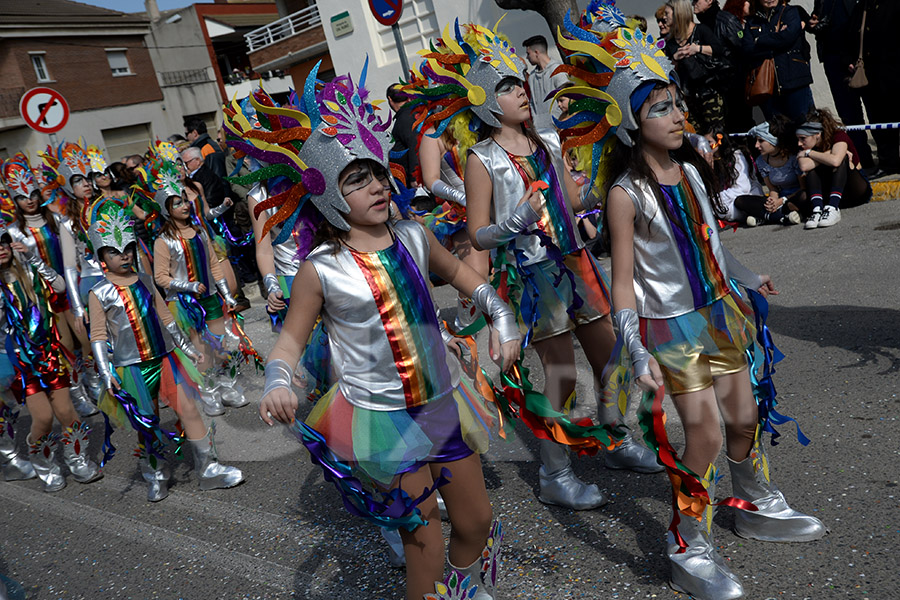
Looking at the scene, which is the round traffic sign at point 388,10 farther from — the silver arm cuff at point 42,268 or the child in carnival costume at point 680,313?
the child in carnival costume at point 680,313

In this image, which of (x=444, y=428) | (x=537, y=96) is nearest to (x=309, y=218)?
(x=444, y=428)

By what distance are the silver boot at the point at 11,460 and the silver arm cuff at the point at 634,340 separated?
16.5 ft

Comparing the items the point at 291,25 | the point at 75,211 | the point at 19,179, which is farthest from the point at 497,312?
the point at 291,25

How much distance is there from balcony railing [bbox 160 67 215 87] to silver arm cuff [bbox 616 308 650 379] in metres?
36.9

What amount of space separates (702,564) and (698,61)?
6769 mm

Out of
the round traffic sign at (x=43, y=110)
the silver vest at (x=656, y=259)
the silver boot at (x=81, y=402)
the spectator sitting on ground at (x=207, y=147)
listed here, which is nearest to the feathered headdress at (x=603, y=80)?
the silver vest at (x=656, y=259)

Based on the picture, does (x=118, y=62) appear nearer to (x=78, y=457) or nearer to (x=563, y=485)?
(x=78, y=457)

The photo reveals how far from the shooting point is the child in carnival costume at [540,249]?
3.69 m

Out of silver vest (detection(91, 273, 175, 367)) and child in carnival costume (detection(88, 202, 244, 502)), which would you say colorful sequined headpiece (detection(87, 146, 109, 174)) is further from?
silver vest (detection(91, 273, 175, 367))

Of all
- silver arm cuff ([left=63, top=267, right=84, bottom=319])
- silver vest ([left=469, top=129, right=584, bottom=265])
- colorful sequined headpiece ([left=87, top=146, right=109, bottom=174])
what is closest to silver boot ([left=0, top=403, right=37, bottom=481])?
silver arm cuff ([left=63, top=267, right=84, bottom=319])

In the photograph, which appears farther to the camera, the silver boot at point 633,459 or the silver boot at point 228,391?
the silver boot at point 228,391

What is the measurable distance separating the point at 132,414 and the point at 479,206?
2.57 metres

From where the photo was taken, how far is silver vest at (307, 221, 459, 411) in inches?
106

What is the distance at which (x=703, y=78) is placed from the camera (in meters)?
8.46
